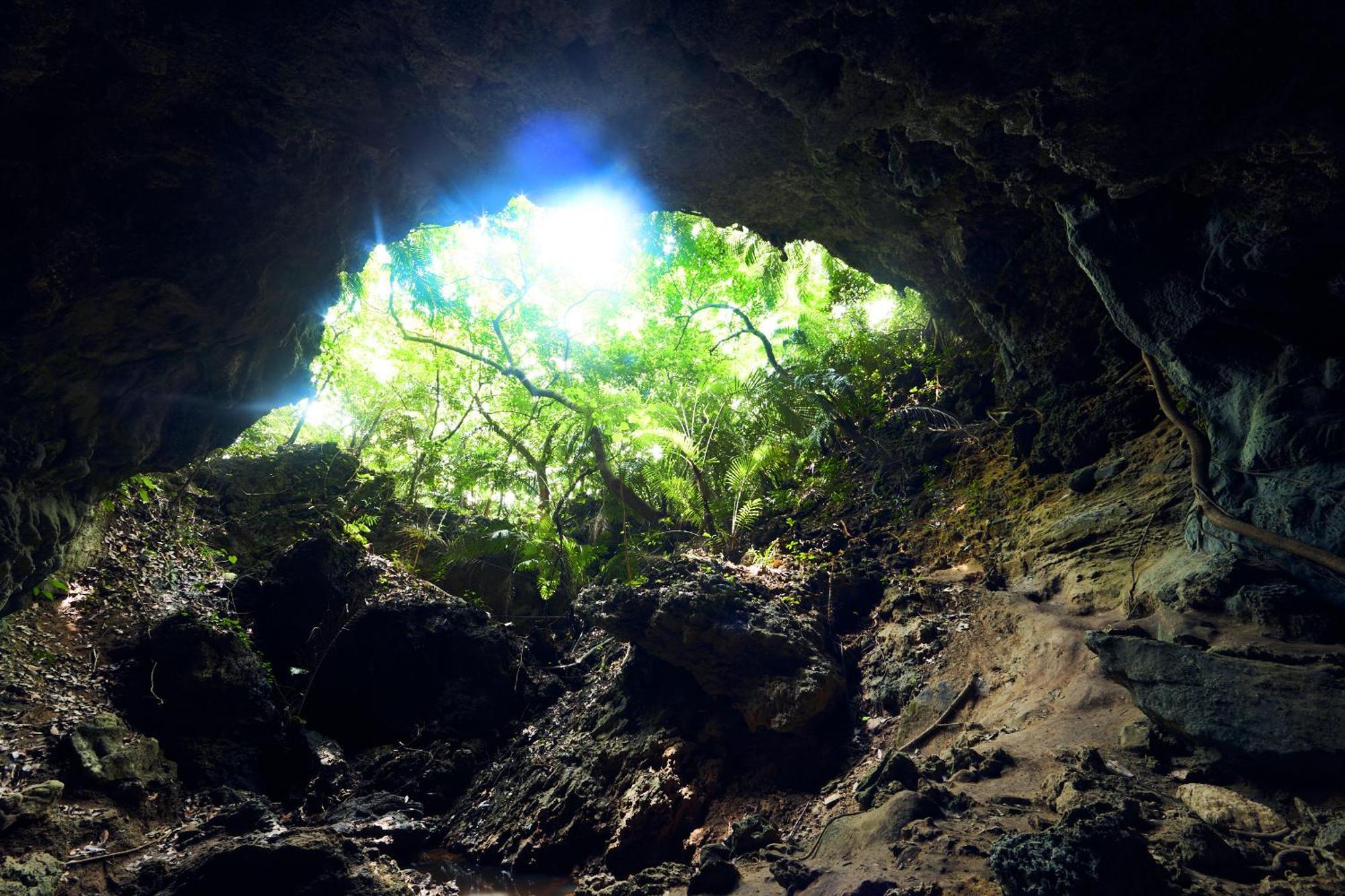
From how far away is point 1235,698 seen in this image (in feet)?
10.5

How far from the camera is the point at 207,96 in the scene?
3891 mm

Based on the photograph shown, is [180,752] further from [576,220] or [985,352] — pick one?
[985,352]

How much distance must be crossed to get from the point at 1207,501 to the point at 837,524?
15.0 ft

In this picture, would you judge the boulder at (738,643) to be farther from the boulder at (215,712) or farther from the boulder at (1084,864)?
the boulder at (215,712)

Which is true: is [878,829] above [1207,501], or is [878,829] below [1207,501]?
below

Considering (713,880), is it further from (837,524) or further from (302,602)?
(302,602)

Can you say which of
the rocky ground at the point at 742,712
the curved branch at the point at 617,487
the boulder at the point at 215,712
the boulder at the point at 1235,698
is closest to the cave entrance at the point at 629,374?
the curved branch at the point at 617,487

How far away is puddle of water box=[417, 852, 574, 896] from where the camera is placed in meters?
5.41

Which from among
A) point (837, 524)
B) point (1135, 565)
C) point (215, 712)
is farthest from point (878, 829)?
point (215, 712)

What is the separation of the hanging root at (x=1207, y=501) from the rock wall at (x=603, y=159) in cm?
12

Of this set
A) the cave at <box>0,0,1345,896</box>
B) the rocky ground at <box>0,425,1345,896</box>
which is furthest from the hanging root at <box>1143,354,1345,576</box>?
the rocky ground at <box>0,425,1345,896</box>

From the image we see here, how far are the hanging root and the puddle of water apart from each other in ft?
20.0

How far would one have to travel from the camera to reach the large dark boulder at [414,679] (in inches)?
339

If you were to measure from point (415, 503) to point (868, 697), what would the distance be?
12.3 meters
